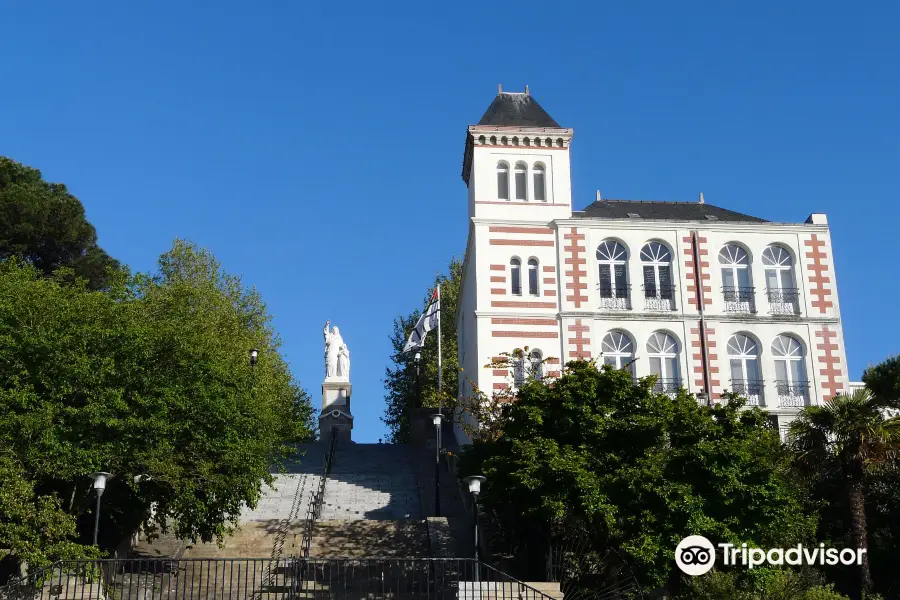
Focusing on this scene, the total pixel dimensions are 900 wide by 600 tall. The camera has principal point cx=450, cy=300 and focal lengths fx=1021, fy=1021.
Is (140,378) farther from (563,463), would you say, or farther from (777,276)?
(777,276)

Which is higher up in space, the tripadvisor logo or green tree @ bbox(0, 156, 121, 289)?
green tree @ bbox(0, 156, 121, 289)

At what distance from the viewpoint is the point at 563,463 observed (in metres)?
24.7

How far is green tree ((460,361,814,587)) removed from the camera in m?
24.0

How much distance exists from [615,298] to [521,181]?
6.09 metres

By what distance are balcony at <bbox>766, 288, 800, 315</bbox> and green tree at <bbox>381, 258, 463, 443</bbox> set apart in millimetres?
17980

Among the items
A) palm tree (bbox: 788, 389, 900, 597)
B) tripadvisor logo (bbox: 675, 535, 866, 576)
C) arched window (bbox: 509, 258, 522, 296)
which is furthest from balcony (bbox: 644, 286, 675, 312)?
tripadvisor logo (bbox: 675, 535, 866, 576)

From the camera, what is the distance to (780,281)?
38.9 meters

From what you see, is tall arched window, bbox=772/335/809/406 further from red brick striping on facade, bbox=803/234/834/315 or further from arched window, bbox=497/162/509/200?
arched window, bbox=497/162/509/200

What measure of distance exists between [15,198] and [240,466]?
23225mm

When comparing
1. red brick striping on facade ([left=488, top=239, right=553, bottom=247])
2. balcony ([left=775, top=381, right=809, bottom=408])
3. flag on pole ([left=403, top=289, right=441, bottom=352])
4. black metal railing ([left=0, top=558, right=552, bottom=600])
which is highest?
red brick striping on facade ([left=488, top=239, right=553, bottom=247])

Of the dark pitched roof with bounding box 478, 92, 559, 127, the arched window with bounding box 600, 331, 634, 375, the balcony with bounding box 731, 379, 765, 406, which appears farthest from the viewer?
the dark pitched roof with bounding box 478, 92, 559, 127

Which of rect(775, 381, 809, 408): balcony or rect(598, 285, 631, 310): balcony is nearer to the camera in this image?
rect(775, 381, 809, 408): balcony

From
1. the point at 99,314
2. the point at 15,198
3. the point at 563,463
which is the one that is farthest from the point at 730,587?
the point at 15,198

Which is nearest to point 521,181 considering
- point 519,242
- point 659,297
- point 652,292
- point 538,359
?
point 519,242
